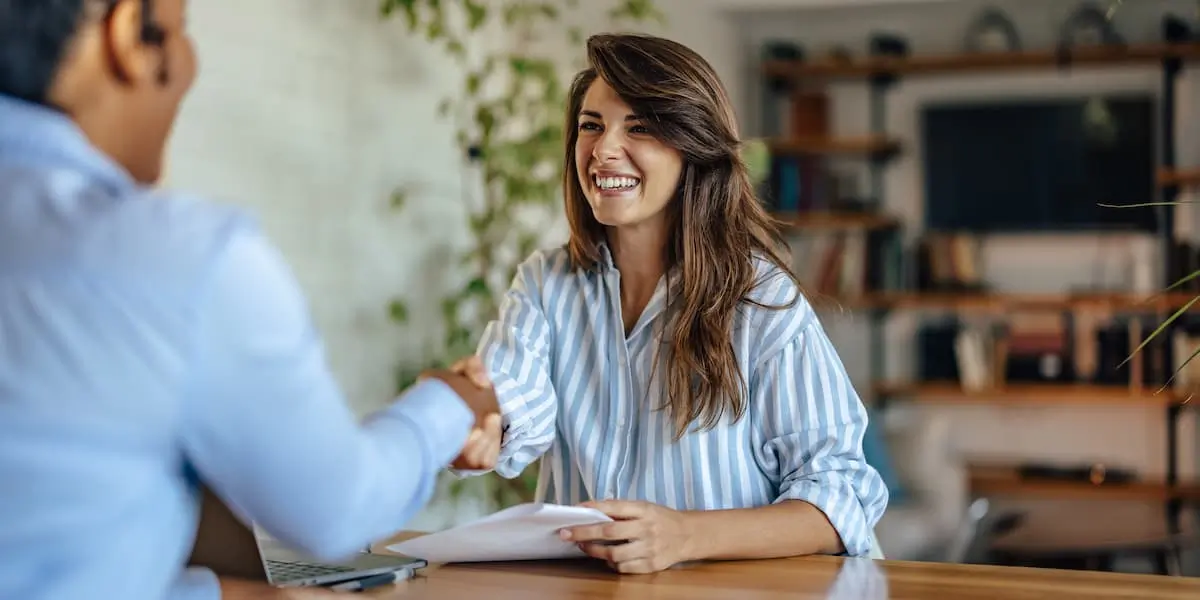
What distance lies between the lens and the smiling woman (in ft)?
5.31

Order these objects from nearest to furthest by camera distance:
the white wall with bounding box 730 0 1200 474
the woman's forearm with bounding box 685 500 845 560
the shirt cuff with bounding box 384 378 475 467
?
the shirt cuff with bounding box 384 378 475 467 < the woman's forearm with bounding box 685 500 845 560 < the white wall with bounding box 730 0 1200 474

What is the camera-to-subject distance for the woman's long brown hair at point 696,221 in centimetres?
164

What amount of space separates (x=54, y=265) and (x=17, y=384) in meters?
0.07

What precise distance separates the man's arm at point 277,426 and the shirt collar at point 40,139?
12 cm

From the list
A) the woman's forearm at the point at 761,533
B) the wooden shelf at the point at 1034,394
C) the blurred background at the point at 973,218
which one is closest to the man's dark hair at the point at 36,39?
the woman's forearm at the point at 761,533

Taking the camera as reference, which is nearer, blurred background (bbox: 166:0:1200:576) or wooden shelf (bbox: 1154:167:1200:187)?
blurred background (bbox: 166:0:1200:576)

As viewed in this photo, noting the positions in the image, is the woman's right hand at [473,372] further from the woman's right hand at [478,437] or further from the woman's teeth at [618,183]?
the woman's teeth at [618,183]

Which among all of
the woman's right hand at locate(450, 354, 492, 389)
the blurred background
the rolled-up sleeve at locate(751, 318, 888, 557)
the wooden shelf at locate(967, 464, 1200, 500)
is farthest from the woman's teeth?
the wooden shelf at locate(967, 464, 1200, 500)

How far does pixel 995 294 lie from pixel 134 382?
5.84 meters

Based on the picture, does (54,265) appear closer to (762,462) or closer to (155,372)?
(155,372)

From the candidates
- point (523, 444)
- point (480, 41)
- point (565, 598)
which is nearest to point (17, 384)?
point (565, 598)

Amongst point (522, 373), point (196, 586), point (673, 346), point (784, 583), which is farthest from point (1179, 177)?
point (196, 586)

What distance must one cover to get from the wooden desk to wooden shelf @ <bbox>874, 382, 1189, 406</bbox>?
4.67m

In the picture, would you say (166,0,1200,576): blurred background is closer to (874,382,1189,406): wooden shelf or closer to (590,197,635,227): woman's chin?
(874,382,1189,406): wooden shelf
